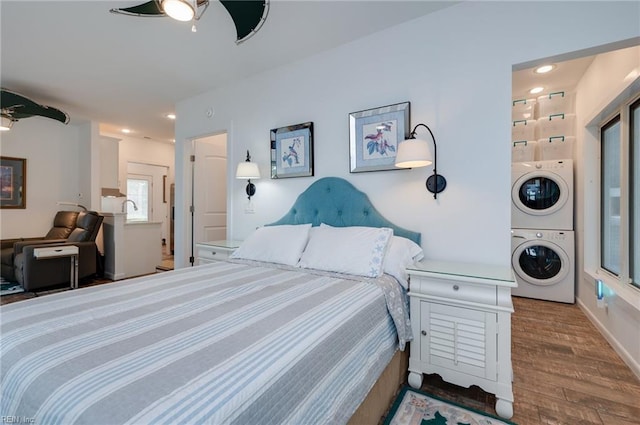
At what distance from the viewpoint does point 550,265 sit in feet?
11.1

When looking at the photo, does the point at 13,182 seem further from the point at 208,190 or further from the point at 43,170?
the point at 208,190

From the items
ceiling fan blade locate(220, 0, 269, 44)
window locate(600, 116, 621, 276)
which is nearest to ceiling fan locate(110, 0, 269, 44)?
ceiling fan blade locate(220, 0, 269, 44)

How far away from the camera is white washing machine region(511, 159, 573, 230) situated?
10.9 ft

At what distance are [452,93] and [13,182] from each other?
20.0ft

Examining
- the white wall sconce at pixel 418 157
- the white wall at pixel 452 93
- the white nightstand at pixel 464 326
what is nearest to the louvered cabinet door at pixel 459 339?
the white nightstand at pixel 464 326

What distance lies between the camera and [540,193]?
3.48 m

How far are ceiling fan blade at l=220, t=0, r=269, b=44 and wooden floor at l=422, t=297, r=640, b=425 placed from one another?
8.17 ft

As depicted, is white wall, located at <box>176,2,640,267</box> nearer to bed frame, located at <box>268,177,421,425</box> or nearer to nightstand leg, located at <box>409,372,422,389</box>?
bed frame, located at <box>268,177,421,425</box>

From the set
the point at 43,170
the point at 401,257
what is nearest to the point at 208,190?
the point at 43,170

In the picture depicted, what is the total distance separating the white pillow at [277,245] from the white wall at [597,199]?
2.28 metres

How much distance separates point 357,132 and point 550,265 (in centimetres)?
289

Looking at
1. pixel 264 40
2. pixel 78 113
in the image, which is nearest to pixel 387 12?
pixel 264 40

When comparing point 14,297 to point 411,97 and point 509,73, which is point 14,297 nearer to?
point 411,97

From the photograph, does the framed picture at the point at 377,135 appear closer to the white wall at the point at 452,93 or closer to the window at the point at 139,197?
the white wall at the point at 452,93
